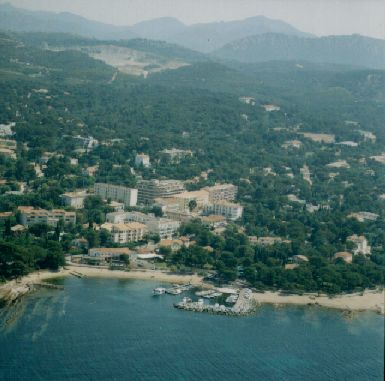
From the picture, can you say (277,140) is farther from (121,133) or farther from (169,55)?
(169,55)

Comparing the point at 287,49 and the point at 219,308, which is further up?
the point at 219,308

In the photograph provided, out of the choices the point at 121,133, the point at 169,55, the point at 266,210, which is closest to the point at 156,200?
the point at 266,210

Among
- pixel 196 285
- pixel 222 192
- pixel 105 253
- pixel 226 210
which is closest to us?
pixel 196 285

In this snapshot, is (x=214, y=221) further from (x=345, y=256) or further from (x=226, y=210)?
(x=345, y=256)

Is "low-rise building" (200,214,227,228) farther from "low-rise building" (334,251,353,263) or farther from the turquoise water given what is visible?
the turquoise water

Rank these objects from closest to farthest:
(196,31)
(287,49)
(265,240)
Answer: (265,240) < (287,49) < (196,31)

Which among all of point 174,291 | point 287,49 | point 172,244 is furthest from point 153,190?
point 287,49

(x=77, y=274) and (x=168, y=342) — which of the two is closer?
(x=168, y=342)

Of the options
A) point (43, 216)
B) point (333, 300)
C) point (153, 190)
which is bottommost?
point (153, 190)
